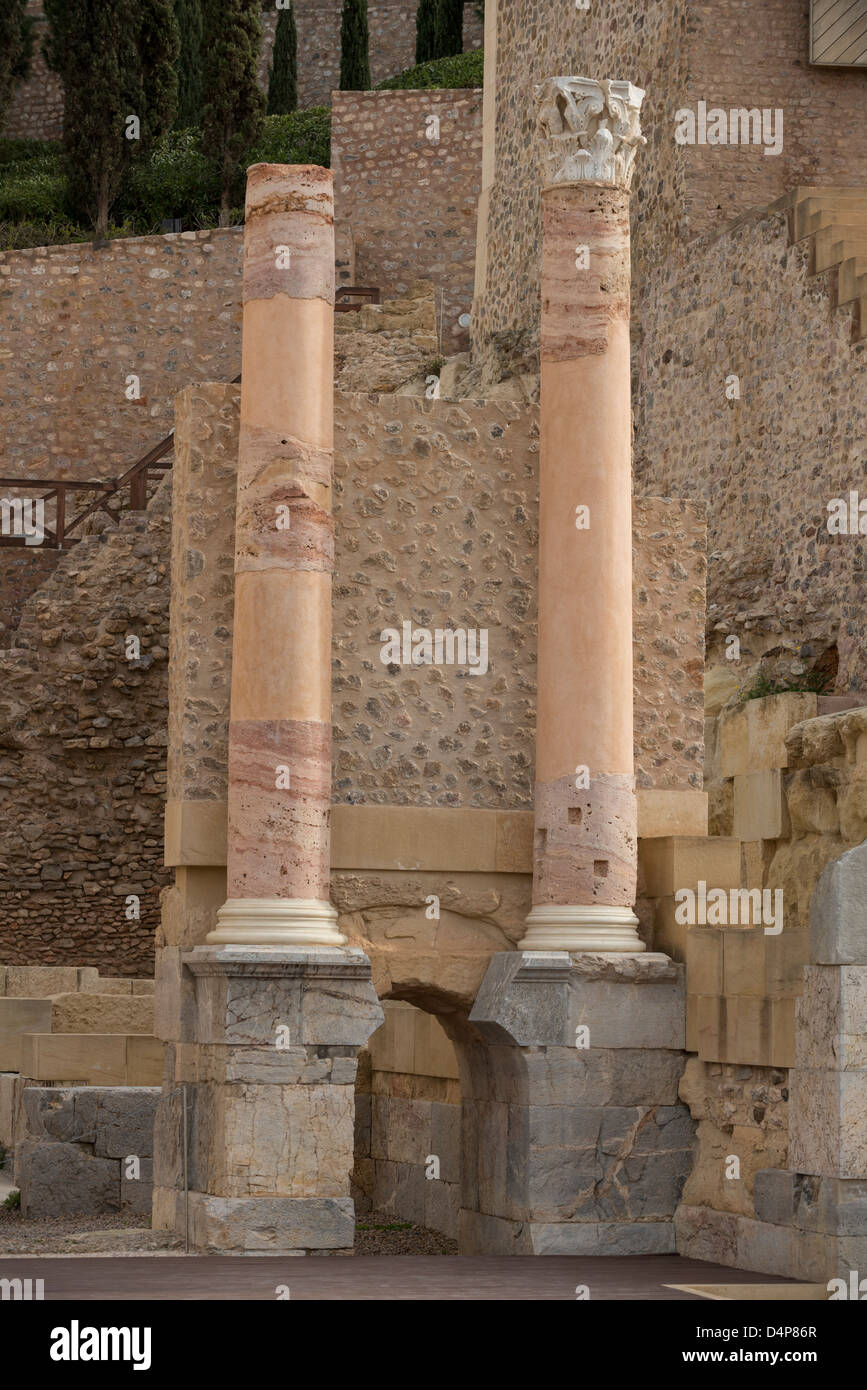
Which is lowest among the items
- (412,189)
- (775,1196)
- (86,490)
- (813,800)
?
(775,1196)

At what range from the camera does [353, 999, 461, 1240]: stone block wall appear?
43.8 feet

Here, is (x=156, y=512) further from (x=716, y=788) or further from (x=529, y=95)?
(x=716, y=788)

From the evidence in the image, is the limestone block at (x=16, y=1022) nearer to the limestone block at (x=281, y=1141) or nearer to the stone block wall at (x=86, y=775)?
the stone block wall at (x=86, y=775)

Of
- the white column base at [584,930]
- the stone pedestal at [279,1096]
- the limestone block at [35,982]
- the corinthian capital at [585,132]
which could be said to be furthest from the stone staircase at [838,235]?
the limestone block at [35,982]

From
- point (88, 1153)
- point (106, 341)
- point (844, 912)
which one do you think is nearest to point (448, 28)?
point (106, 341)

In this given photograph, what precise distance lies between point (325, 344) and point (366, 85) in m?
27.3

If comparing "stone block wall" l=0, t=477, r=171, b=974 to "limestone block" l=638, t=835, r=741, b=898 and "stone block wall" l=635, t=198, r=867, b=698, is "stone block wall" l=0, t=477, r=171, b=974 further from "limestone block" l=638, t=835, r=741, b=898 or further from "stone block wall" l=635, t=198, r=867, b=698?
"limestone block" l=638, t=835, r=741, b=898

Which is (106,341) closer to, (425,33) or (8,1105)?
(8,1105)

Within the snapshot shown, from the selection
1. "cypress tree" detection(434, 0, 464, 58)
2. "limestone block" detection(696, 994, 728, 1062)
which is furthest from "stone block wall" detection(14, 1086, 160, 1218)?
"cypress tree" detection(434, 0, 464, 58)

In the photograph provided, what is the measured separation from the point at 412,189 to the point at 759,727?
17.6m

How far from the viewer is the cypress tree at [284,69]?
129 ft

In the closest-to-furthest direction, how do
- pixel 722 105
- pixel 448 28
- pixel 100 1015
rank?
1. pixel 100 1015
2. pixel 722 105
3. pixel 448 28

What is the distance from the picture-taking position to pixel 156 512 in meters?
23.3

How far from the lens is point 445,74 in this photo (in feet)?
117
